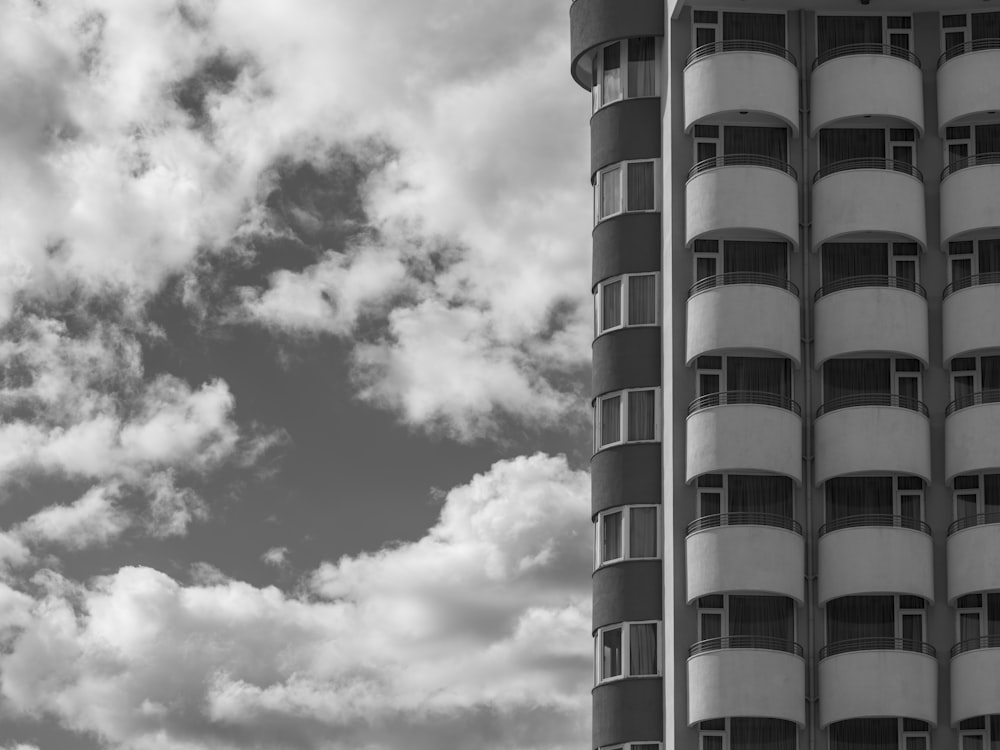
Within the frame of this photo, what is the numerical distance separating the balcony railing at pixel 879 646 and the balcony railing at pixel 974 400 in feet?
24.0

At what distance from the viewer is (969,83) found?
68.9 m

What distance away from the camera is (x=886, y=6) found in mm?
70562

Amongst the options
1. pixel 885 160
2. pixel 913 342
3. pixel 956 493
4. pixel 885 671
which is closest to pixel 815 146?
pixel 885 160

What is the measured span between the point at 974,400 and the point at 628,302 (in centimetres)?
1125

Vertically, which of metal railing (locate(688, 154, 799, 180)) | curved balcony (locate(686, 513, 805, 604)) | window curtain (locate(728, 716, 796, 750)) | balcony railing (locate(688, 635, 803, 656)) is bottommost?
window curtain (locate(728, 716, 796, 750))

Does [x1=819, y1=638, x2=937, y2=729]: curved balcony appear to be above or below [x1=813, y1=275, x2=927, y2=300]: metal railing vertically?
below

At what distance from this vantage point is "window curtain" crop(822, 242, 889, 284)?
6825cm

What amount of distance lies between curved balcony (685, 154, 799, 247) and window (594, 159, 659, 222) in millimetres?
2295

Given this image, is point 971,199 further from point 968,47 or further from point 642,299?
point 642,299

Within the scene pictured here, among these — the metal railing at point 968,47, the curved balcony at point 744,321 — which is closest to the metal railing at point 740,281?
the curved balcony at point 744,321

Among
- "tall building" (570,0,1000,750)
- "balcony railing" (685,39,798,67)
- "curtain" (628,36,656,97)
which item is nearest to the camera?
"tall building" (570,0,1000,750)

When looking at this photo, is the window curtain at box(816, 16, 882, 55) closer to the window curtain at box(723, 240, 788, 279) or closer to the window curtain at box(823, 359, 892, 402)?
the window curtain at box(723, 240, 788, 279)

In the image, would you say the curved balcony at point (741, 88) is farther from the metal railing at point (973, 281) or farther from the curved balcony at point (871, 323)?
the metal railing at point (973, 281)

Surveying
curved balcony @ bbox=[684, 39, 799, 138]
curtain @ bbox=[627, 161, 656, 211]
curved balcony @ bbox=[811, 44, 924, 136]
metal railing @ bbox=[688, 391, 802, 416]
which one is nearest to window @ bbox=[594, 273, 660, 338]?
curtain @ bbox=[627, 161, 656, 211]
